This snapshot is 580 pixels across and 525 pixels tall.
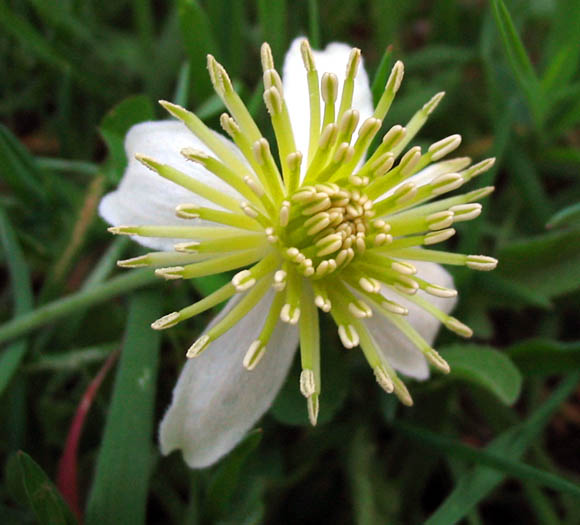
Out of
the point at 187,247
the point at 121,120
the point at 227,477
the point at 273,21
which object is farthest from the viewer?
the point at 273,21

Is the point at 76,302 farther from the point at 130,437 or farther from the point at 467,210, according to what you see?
A: the point at 467,210

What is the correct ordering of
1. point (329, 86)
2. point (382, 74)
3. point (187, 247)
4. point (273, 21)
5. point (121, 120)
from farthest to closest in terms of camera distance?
point (273, 21)
point (121, 120)
point (382, 74)
point (329, 86)
point (187, 247)

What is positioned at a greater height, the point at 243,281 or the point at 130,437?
the point at 243,281

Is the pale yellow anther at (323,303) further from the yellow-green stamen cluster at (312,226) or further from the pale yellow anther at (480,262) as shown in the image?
the pale yellow anther at (480,262)

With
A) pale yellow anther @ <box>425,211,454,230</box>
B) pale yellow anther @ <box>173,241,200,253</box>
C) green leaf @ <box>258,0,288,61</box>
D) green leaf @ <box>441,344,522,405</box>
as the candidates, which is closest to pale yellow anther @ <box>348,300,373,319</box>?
pale yellow anther @ <box>425,211,454,230</box>

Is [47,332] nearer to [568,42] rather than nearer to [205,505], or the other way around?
[205,505]

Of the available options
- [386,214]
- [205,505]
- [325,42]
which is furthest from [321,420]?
[325,42]

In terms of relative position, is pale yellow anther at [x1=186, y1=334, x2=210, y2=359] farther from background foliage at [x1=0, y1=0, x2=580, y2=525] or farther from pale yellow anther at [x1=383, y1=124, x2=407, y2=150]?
pale yellow anther at [x1=383, y1=124, x2=407, y2=150]

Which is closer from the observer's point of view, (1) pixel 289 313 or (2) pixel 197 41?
(1) pixel 289 313

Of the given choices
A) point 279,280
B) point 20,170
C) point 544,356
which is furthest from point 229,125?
point 544,356
